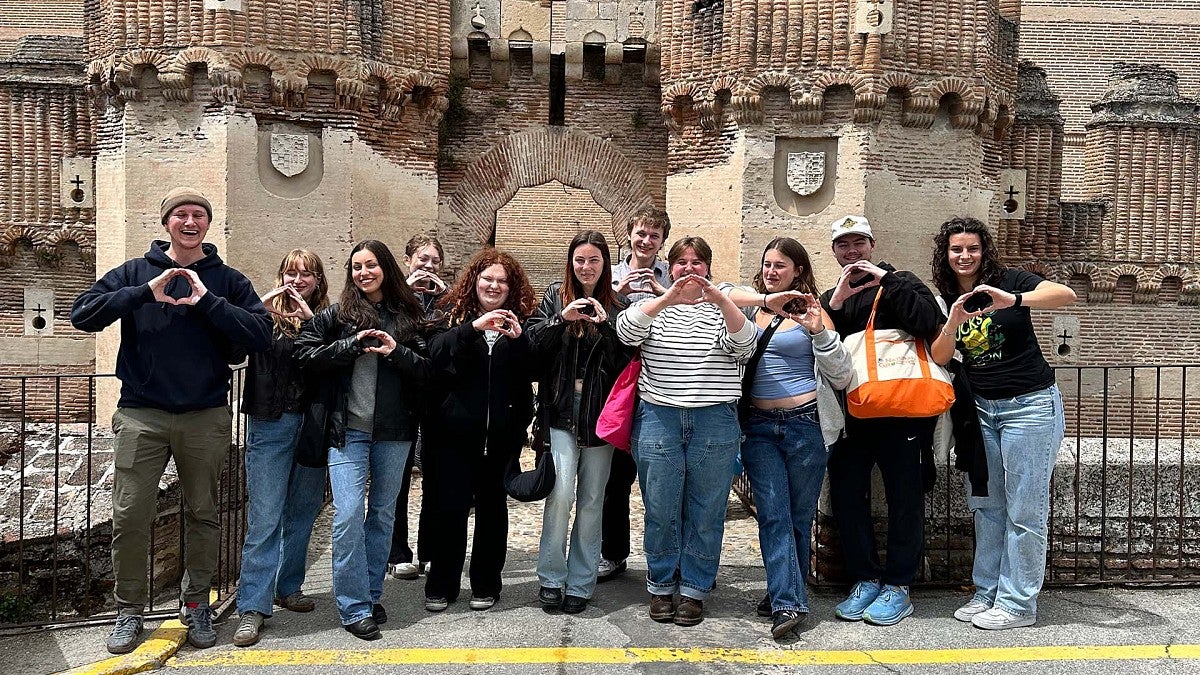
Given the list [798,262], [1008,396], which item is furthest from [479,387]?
[1008,396]

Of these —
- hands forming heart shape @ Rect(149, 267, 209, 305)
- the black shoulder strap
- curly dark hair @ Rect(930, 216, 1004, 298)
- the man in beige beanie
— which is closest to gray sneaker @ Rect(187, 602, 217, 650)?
the man in beige beanie

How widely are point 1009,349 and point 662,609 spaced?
2.10 m

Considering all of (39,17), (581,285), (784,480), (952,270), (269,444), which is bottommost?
(784,480)

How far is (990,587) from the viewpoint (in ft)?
17.4

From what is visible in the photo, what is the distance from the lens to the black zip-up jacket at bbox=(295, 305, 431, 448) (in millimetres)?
4977

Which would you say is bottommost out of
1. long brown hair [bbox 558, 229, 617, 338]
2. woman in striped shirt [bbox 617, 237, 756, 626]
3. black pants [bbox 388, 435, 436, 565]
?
black pants [bbox 388, 435, 436, 565]

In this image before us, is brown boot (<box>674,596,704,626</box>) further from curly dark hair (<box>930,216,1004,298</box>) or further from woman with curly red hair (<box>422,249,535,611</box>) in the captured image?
curly dark hair (<box>930,216,1004,298</box>)

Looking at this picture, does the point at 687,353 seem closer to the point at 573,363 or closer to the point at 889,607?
the point at 573,363

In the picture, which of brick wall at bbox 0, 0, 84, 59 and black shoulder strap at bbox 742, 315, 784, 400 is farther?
brick wall at bbox 0, 0, 84, 59

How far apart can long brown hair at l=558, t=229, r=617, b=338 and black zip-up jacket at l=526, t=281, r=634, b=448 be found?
0.04 m

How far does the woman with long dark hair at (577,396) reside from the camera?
516cm

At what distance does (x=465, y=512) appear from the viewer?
211 inches

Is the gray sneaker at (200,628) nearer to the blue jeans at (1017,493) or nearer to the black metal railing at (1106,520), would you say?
the black metal railing at (1106,520)

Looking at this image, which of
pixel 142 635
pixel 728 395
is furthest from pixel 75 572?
pixel 728 395
